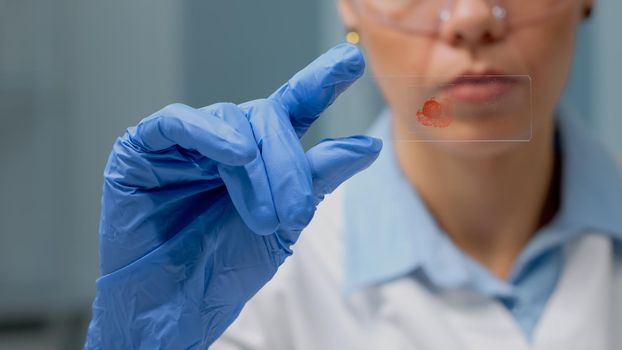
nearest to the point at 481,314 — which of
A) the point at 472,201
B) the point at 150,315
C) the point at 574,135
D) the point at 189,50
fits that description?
the point at 472,201

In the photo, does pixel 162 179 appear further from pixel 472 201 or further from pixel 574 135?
pixel 574 135

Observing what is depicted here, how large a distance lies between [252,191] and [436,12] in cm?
54

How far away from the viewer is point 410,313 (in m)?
1.29

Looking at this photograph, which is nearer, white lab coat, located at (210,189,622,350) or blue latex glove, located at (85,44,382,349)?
blue latex glove, located at (85,44,382,349)

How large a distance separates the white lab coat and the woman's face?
0.95ft

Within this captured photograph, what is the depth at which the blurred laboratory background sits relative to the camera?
190 cm

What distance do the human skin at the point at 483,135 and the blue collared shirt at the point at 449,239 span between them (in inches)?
1.7

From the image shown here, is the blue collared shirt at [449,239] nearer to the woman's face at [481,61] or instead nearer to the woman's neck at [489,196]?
the woman's neck at [489,196]

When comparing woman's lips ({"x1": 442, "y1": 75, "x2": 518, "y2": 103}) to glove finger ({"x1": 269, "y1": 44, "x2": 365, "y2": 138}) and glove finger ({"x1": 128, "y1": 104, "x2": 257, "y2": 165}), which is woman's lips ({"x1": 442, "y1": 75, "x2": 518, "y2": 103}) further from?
glove finger ({"x1": 128, "y1": 104, "x2": 257, "y2": 165})

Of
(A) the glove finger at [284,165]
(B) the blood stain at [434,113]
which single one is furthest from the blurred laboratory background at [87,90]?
(A) the glove finger at [284,165]

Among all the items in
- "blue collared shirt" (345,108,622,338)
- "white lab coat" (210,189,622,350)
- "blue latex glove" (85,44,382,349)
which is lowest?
"white lab coat" (210,189,622,350)

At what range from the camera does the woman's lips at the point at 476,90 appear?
3.62 ft

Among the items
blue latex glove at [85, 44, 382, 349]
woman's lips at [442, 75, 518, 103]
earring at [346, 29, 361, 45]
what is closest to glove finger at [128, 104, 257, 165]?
blue latex glove at [85, 44, 382, 349]

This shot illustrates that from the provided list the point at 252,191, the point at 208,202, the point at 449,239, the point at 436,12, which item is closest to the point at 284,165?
the point at 252,191
